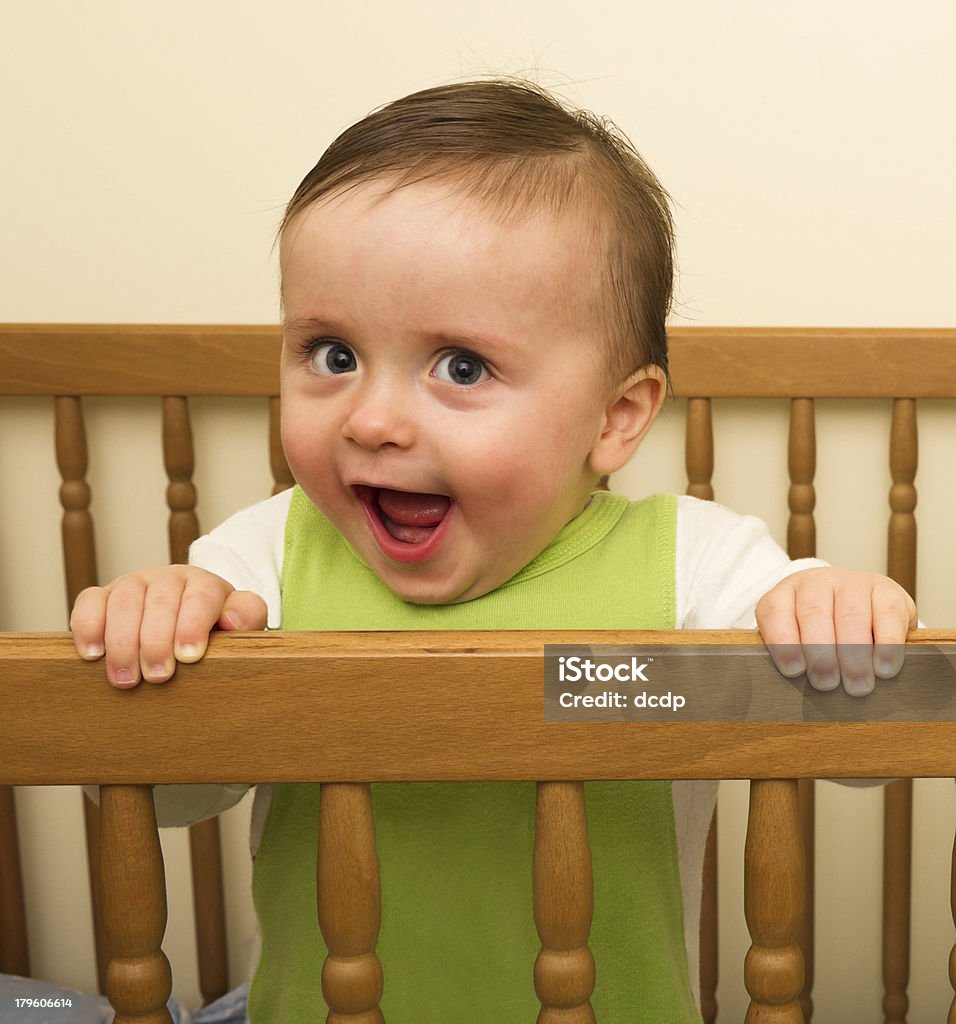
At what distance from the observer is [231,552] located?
851 mm

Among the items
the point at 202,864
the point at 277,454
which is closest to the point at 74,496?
the point at 277,454

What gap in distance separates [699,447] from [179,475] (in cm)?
46

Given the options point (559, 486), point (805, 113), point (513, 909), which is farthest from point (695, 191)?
point (513, 909)

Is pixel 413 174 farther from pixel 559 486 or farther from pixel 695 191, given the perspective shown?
pixel 695 191

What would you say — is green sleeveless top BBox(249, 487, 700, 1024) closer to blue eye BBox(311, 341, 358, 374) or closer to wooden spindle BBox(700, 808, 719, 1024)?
blue eye BBox(311, 341, 358, 374)

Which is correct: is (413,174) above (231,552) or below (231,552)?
above

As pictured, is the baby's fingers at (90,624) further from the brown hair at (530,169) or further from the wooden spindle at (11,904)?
the wooden spindle at (11,904)

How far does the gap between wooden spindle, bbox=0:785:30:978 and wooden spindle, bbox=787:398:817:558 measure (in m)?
0.76

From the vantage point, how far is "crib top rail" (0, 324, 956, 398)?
1090 mm

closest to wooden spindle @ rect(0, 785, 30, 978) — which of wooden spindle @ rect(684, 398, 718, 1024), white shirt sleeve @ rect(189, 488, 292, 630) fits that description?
white shirt sleeve @ rect(189, 488, 292, 630)

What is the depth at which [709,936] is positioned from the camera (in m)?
1.22

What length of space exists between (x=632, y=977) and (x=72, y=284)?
2.56 ft

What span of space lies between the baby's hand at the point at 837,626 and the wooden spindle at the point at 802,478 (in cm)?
47

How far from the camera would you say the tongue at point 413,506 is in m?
0.70
